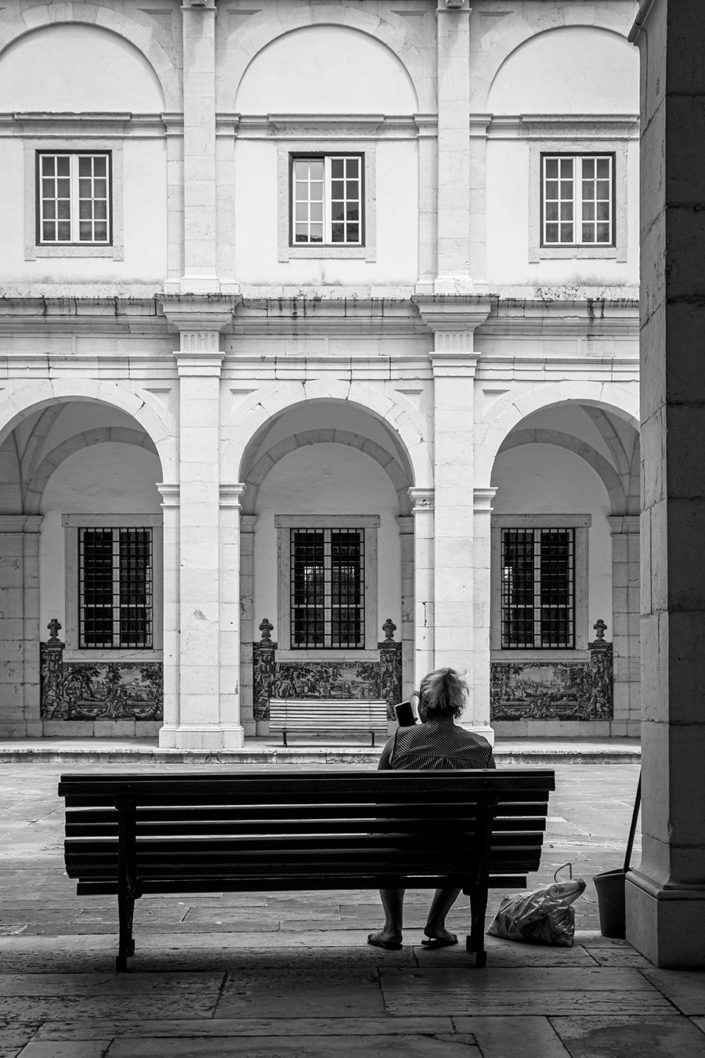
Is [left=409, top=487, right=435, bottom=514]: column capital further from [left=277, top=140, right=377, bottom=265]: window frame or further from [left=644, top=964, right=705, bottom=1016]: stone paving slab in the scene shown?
[left=644, top=964, right=705, bottom=1016]: stone paving slab

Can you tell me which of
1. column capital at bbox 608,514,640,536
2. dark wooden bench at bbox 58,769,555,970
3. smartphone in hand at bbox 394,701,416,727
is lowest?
dark wooden bench at bbox 58,769,555,970

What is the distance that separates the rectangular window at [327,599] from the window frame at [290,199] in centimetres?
517

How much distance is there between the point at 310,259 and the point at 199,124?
2497 millimetres

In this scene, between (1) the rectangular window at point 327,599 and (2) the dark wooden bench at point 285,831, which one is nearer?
(2) the dark wooden bench at point 285,831

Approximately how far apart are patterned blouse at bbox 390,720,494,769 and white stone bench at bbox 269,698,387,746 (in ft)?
49.2

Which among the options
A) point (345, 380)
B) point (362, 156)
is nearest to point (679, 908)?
point (345, 380)

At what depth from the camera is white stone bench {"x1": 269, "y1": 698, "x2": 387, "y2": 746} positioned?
2222cm

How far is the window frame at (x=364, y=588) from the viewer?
23.5 metres

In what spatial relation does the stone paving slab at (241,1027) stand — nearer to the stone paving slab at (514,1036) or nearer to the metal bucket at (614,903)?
the stone paving slab at (514,1036)

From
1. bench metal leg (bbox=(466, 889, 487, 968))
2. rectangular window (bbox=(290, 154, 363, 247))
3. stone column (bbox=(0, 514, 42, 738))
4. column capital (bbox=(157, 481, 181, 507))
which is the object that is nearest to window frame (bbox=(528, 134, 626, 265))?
rectangular window (bbox=(290, 154, 363, 247))

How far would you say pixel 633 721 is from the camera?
76.5 ft

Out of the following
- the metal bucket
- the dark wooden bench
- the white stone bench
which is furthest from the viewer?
the white stone bench

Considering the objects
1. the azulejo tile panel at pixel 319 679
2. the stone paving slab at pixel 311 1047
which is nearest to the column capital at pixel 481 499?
the azulejo tile panel at pixel 319 679

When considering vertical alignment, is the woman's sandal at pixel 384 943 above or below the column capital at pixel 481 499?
below
